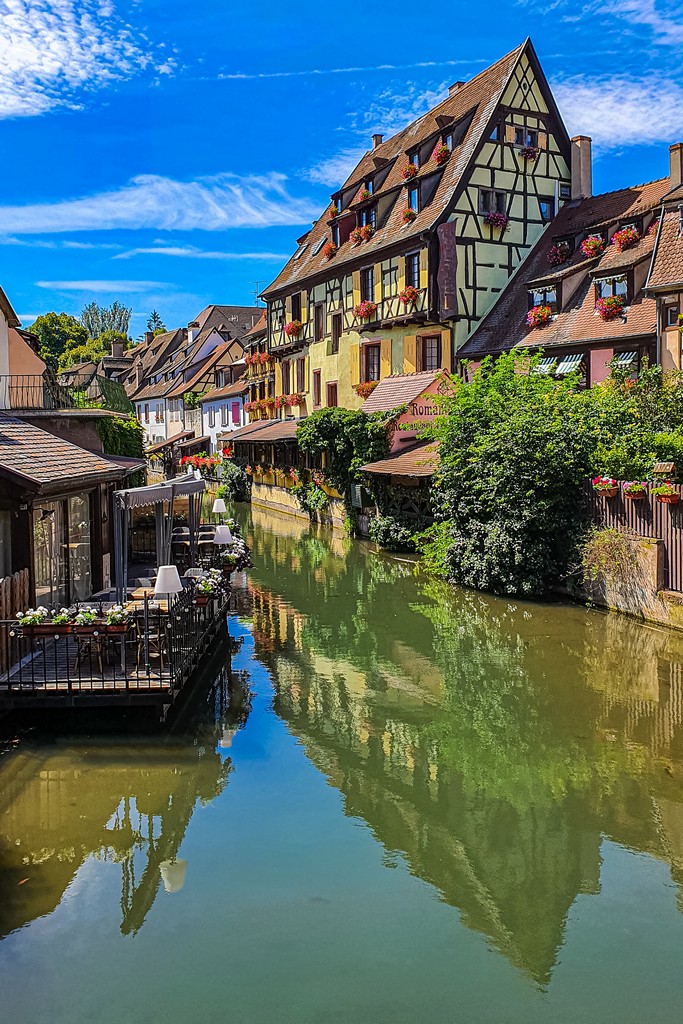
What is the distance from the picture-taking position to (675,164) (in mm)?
26250


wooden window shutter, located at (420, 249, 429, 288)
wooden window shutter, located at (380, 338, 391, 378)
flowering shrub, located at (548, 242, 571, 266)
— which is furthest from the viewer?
wooden window shutter, located at (380, 338, 391, 378)

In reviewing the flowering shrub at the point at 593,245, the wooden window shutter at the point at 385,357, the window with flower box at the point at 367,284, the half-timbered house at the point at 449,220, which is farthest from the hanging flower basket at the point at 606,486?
the window with flower box at the point at 367,284

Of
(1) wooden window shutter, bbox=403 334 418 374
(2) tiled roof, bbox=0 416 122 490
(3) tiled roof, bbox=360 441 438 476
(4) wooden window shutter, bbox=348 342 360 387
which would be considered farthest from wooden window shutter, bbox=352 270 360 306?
(2) tiled roof, bbox=0 416 122 490

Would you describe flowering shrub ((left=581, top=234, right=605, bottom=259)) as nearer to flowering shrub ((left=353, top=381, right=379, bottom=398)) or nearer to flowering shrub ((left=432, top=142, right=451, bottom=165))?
flowering shrub ((left=432, top=142, right=451, bottom=165))

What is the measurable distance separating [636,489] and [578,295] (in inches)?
482

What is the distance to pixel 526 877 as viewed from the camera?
7.38 meters

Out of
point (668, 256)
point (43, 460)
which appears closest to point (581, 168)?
point (668, 256)

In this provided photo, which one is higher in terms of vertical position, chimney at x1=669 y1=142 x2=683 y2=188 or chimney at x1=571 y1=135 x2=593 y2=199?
chimney at x1=571 y1=135 x2=593 y2=199

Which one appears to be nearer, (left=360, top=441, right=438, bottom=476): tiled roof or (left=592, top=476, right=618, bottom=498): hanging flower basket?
(left=592, top=476, right=618, bottom=498): hanging flower basket

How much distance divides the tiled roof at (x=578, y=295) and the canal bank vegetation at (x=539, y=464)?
402 cm

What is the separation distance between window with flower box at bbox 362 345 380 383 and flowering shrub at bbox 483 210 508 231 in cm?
629

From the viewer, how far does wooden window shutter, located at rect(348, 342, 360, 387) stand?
34000 mm

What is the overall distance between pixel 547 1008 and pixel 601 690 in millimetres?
6920

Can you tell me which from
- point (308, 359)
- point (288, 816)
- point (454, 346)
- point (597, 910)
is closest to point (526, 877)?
point (597, 910)
